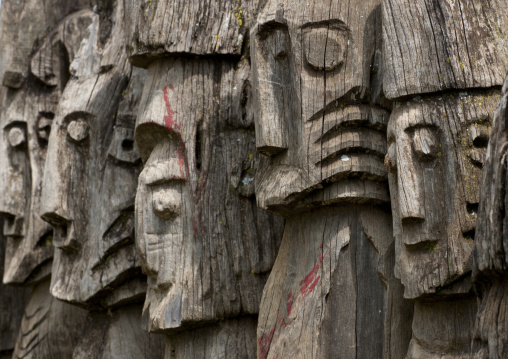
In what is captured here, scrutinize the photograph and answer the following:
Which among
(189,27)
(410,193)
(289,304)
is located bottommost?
(289,304)

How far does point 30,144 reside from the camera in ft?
20.2

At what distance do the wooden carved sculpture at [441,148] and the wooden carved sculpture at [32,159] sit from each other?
3.19 meters

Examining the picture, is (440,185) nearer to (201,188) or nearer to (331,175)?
(331,175)

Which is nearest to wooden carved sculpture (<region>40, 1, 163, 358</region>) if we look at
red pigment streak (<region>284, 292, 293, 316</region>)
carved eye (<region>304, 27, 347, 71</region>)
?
red pigment streak (<region>284, 292, 293, 316</region>)

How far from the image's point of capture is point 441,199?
3365 mm

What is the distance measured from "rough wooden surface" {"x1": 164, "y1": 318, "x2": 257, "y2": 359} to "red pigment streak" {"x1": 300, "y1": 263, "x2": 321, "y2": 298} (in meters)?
0.73

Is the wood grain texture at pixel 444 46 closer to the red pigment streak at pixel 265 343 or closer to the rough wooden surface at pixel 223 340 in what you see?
the red pigment streak at pixel 265 343

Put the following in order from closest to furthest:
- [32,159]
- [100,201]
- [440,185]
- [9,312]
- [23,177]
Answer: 1. [440,185]
2. [100,201]
3. [32,159]
4. [23,177]
5. [9,312]

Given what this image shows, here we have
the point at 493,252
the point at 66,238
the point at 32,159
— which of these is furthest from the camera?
the point at 32,159

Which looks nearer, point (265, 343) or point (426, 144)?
point (426, 144)

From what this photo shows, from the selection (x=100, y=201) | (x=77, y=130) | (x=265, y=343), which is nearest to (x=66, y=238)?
(x=100, y=201)

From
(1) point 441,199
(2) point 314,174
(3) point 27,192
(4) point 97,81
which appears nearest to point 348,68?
(2) point 314,174

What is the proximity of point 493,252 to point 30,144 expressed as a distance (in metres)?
4.07

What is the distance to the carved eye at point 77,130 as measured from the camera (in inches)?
213
